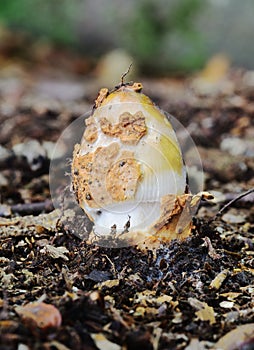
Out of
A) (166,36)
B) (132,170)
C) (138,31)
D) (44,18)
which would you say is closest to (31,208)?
(132,170)

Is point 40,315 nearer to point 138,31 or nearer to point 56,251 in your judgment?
point 56,251

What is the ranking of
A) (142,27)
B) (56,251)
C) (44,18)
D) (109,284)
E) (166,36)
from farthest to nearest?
(44,18) < (166,36) < (142,27) < (56,251) < (109,284)

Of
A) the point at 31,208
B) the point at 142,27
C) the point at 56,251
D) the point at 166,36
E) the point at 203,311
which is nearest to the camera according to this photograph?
the point at 203,311

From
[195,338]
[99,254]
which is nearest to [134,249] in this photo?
[99,254]

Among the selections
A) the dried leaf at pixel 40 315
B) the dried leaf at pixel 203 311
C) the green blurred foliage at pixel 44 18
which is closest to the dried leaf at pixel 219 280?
the dried leaf at pixel 203 311

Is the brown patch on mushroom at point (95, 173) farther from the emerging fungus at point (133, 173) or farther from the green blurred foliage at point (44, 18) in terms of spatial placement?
the green blurred foliage at point (44, 18)
